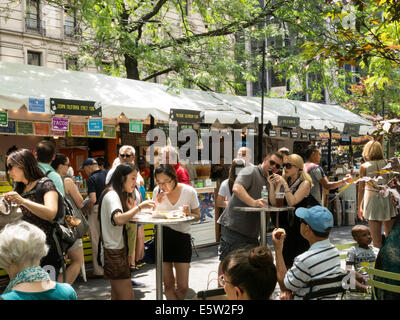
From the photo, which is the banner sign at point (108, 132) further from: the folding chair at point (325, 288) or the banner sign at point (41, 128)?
the folding chair at point (325, 288)

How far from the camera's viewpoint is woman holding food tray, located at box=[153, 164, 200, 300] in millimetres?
4898

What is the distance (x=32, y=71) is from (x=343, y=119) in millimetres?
9818

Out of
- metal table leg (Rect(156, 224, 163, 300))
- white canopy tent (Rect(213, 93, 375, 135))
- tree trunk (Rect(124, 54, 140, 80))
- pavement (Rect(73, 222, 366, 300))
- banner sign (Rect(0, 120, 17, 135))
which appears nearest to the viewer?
metal table leg (Rect(156, 224, 163, 300))

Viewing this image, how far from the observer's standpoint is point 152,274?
7234mm

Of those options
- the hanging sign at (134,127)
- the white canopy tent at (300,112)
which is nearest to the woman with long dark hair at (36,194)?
the hanging sign at (134,127)

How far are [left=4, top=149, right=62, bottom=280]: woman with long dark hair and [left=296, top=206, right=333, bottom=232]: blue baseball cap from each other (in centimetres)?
215

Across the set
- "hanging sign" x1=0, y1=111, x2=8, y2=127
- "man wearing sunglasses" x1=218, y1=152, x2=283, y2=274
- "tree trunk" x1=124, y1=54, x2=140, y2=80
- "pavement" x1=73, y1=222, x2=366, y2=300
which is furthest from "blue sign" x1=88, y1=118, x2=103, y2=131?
"tree trunk" x1=124, y1=54, x2=140, y2=80

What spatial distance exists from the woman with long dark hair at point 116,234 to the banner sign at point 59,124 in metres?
4.32

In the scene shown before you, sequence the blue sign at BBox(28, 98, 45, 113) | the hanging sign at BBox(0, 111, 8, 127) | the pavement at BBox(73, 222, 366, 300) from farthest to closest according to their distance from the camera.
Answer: the hanging sign at BBox(0, 111, 8, 127) < the blue sign at BBox(28, 98, 45, 113) < the pavement at BBox(73, 222, 366, 300)

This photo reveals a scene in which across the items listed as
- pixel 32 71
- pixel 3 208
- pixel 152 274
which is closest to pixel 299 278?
pixel 3 208

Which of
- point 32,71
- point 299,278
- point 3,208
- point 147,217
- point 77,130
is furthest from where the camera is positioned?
point 77,130

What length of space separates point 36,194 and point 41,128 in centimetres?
596

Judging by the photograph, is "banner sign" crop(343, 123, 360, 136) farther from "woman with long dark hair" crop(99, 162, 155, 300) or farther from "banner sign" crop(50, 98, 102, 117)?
"woman with long dark hair" crop(99, 162, 155, 300)
